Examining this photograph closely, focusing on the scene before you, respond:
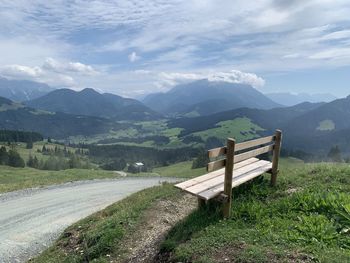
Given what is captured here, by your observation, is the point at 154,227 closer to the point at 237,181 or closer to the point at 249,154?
the point at 237,181

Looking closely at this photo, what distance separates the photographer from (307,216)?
9.82m

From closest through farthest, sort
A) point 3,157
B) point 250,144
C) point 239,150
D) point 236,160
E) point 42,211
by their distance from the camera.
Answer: point 236,160, point 239,150, point 250,144, point 42,211, point 3,157

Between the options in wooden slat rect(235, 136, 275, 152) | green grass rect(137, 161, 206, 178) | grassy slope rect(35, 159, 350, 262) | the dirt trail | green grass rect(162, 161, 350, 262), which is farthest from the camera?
green grass rect(137, 161, 206, 178)

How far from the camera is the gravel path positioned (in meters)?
14.2

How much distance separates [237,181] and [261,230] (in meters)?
2.36

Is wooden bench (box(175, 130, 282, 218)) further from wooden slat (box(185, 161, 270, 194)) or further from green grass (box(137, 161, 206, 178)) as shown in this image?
green grass (box(137, 161, 206, 178))

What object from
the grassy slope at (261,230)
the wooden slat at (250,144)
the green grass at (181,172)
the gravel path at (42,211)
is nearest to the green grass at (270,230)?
the grassy slope at (261,230)

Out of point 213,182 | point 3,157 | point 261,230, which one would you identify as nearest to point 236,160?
point 213,182

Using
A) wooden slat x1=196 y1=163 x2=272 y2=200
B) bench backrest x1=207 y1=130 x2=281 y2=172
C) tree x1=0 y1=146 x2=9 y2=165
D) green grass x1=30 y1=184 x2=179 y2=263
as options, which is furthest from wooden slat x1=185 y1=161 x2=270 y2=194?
tree x1=0 y1=146 x2=9 y2=165

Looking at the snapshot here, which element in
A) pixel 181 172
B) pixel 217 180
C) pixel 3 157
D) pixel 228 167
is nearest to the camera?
pixel 228 167

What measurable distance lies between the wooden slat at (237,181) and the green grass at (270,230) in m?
0.67

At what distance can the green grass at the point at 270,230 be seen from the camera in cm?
773

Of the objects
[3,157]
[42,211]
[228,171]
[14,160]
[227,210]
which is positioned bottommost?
[14,160]

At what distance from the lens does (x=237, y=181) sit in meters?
11.1
